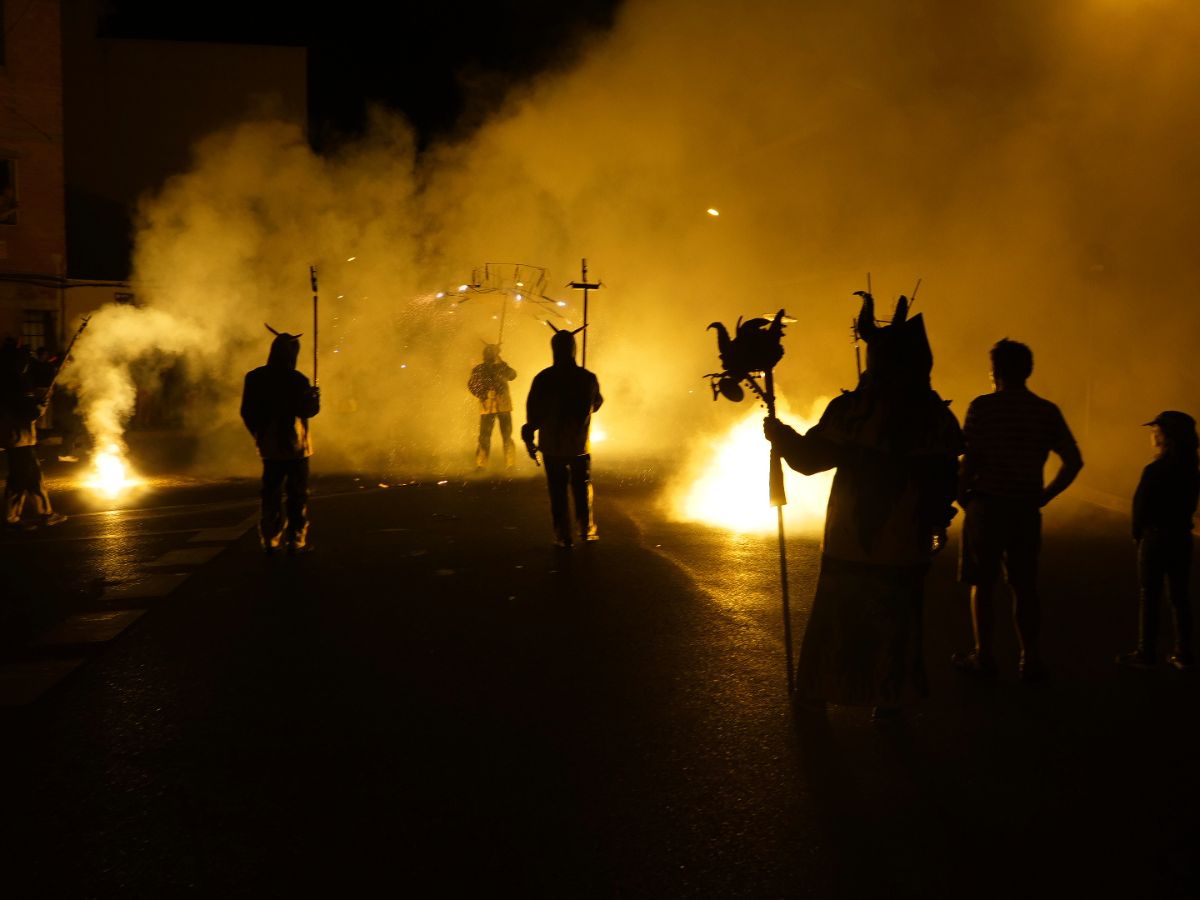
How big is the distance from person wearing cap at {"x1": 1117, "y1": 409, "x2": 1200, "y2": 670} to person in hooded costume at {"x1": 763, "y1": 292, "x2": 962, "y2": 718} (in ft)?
4.32

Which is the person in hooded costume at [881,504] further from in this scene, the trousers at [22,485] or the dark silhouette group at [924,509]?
the trousers at [22,485]

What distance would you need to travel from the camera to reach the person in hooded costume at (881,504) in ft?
12.1

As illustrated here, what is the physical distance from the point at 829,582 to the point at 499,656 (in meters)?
1.66

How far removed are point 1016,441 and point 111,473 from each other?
10.8m

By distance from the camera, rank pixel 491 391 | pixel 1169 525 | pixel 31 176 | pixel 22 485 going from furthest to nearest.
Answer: pixel 31 176 < pixel 491 391 < pixel 22 485 < pixel 1169 525

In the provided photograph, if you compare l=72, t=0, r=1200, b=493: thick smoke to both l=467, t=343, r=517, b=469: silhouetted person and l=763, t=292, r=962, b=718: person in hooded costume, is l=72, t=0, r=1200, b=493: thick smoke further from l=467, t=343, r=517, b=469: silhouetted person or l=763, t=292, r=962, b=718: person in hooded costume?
l=763, t=292, r=962, b=718: person in hooded costume

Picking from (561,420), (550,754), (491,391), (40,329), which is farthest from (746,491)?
(40,329)

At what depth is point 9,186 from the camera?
1988cm

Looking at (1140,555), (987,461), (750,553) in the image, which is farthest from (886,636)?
(750,553)

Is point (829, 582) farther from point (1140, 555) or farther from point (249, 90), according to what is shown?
point (249, 90)

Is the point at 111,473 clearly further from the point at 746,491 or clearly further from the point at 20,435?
the point at 746,491

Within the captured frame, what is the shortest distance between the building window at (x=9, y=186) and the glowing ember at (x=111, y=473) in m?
9.20

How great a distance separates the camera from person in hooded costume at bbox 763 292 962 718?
3.69 m

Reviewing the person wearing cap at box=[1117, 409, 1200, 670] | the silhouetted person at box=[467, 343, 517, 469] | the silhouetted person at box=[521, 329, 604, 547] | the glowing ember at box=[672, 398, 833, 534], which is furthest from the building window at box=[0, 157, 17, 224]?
the person wearing cap at box=[1117, 409, 1200, 670]
